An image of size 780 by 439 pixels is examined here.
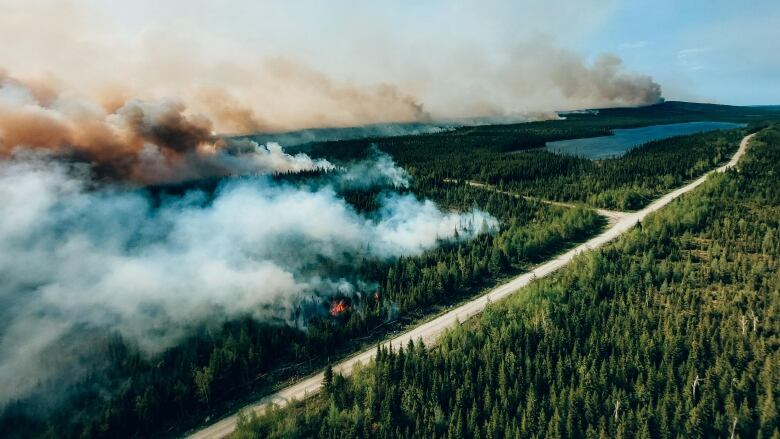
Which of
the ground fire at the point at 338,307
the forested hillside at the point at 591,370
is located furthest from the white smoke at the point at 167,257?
the forested hillside at the point at 591,370

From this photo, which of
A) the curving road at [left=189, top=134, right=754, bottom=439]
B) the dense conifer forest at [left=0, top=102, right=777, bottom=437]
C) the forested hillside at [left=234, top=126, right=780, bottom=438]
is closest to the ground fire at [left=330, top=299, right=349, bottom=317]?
the dense conifer forest at [left=0, top=102, right=777, bottom=437]

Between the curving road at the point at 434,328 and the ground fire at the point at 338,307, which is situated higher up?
the ground fire at the point at 338,307

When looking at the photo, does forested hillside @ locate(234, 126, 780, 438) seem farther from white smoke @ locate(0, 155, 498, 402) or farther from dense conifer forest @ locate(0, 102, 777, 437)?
white smoke @ locate(0, 155, 498, 402)

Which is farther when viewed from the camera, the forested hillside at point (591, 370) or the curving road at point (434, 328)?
the curving road at point (434, 328)

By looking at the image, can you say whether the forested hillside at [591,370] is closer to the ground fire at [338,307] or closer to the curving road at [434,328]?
the curving road at [434,328]

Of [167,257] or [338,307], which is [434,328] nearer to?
[338,307]

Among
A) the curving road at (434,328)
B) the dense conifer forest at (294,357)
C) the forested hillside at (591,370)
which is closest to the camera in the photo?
the forested hillside at (591,370)
